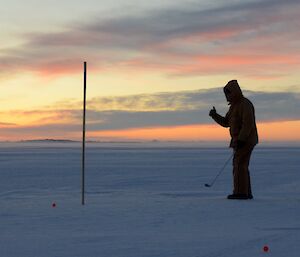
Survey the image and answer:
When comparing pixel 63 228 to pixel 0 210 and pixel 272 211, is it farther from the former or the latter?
pixel 272 211

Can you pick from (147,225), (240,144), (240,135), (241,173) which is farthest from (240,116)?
(147,225)

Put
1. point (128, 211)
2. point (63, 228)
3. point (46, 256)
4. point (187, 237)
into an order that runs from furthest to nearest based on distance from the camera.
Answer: point (128, 211) < point (63, 228) < point (187, 237) < point (46, 256)

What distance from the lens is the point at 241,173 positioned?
9.37 meters

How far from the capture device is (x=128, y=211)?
7.73 metres

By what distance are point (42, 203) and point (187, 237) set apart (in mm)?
3590

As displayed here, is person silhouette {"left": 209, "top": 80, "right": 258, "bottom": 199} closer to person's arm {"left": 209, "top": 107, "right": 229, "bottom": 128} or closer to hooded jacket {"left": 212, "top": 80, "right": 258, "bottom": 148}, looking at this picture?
hooded jacket {"left": 212, "top": 80, "right": 258, "bottom": 148}

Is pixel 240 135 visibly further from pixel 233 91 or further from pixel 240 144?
pixel 233 91

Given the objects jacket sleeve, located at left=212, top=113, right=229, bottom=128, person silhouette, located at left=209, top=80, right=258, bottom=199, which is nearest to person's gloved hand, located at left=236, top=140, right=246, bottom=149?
person silhouette, located at left=209, top=80, right=258, bottom=199

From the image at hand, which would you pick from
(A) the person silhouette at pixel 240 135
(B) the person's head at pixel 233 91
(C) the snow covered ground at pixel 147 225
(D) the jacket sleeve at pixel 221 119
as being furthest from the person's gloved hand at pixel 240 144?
(C) the snow covered ground at pixel 147 225

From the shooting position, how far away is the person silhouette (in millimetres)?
9344

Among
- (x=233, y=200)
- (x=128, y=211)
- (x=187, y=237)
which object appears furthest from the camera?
(x=233, y=200)

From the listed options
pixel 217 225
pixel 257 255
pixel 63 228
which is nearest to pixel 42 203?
pixel 63 228

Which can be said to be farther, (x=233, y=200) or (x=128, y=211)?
(x=233, y=200)

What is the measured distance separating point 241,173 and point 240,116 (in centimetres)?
98
